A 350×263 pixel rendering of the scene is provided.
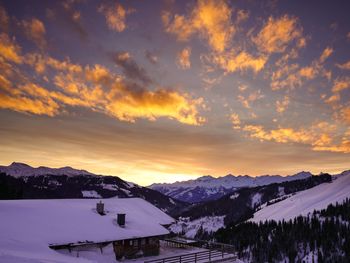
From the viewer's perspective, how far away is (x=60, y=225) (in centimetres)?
3347

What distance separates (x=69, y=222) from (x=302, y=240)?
337 feet

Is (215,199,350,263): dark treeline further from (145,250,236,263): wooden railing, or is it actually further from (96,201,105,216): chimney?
(96,201,105,216): chimney

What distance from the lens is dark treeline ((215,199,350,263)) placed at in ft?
339

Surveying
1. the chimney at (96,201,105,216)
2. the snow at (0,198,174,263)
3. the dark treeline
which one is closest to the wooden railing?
the snow at (0,198,174,263)

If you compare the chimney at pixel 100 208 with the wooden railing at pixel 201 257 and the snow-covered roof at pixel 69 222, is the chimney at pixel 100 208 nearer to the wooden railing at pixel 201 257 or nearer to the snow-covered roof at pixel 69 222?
the snow-covered roof at pixel 69 222

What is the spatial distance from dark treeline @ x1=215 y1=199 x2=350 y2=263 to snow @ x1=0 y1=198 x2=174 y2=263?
78289 millimetres

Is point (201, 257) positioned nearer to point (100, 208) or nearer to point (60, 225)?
point (100, 208)

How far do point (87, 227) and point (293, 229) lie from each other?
110m

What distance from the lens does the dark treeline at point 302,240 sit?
103m

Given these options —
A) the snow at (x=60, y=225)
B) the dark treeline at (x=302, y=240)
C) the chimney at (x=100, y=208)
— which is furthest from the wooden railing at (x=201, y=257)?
the dark treeline at (x=302, y=240)

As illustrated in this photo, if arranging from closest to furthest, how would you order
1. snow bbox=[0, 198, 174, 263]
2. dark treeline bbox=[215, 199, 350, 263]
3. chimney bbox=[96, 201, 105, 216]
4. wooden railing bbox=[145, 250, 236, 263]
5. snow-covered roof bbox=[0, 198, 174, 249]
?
snow bbox=[0, 198, 174, 263] → snow-covered roof bbox=[0, 198, 174, 249] → wooden railing bbox=[145, 250, 236, 263] → chimney bbox=[96, 201, 105, 216] → dark treeline bbox=[215, 199, 350, 263]

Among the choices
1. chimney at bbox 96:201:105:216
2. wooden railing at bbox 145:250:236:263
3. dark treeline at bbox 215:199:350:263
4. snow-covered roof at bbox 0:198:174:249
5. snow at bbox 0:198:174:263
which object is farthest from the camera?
dark treeline at bbox 215:199:350:263

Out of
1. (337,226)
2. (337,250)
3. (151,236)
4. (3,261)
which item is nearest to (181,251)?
(151,236)

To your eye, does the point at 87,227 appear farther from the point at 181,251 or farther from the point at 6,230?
the point at 181,251
